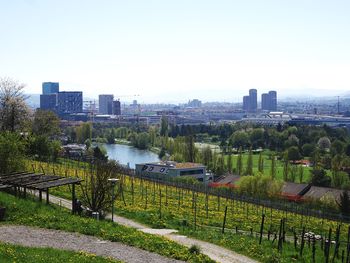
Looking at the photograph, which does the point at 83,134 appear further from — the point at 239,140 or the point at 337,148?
the point at 337,148

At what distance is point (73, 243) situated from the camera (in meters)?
14.9

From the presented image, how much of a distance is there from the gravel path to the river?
65.9 meters

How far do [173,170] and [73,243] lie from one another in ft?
147

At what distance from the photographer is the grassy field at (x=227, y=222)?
1709 cm

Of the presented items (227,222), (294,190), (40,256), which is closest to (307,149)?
(294,190)

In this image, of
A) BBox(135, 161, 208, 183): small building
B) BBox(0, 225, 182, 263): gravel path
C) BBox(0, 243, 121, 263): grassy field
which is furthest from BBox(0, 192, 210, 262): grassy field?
BBox(135, 161, 208, 183): small building

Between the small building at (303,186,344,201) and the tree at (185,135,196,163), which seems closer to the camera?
the small building at (303,186,344,201)

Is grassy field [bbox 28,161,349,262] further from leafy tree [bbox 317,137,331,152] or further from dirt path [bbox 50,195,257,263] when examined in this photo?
leafy tree [bbox 317,137,331,152]

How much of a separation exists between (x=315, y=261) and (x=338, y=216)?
21.9 metres

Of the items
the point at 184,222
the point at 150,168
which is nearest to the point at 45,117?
the point at 150,168

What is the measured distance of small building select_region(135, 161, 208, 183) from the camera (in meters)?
59.5

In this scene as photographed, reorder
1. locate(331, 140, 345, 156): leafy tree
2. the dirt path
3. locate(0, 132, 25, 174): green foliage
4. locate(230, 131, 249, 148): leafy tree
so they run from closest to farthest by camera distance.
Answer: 1. the dirt path
2. locate(0, 132, 25, 174): green foliage
3. locate(331, 140, 345, 156): leafy tree
4. locate(230, 131, 249, 148): leafy tree

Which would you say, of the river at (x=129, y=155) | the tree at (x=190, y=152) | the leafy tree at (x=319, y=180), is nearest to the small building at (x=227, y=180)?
the leafy tree at (x=319, y=180)

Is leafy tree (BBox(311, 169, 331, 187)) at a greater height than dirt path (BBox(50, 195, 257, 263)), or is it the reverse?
dirt path (BBox(50, 195, 257, 263))
